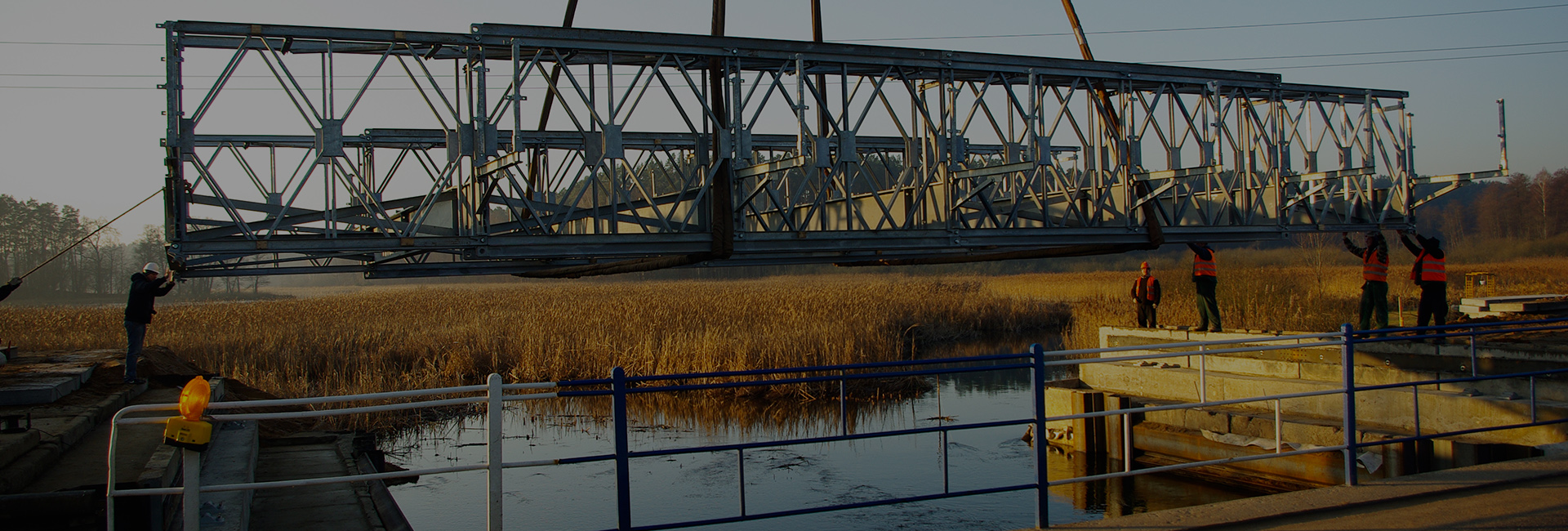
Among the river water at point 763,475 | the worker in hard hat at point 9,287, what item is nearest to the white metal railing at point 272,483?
the river water at point 763,475

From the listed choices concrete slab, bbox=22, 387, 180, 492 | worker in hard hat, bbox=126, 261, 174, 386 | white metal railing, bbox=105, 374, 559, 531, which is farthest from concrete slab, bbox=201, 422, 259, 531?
worker in hard hat, bbox=126, 261, 174, 386

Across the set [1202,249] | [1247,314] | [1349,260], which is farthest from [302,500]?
[1349,260]

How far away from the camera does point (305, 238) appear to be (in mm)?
11555

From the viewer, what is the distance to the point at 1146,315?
23688 millimetres

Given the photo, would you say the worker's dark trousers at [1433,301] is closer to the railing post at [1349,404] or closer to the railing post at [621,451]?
the railing post at [1349,404]

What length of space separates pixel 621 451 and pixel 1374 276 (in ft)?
52.1

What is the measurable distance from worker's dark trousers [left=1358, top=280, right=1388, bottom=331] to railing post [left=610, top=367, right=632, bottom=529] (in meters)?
14.9

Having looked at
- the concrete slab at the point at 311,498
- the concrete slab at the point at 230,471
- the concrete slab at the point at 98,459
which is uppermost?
the concrete slab at the point at 98,459

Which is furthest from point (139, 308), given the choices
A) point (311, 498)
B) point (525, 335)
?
point (525, 335)

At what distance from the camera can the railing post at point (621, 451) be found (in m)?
6.95

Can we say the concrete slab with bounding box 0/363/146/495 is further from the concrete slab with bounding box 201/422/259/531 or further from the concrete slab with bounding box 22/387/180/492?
the concrete slab with bounding box 201/422/259/531

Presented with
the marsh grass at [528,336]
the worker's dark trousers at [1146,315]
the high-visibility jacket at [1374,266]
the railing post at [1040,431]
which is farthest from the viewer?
the worker's dark trousers at [1146,315]

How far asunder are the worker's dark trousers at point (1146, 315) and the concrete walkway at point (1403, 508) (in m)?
14.5

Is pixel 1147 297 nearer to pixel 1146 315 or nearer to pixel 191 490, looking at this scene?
pixel 1146 315
